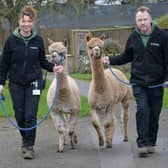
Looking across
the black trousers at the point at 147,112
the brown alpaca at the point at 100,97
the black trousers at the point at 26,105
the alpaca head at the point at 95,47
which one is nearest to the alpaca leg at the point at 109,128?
the brown alpaca at the point at 100,97

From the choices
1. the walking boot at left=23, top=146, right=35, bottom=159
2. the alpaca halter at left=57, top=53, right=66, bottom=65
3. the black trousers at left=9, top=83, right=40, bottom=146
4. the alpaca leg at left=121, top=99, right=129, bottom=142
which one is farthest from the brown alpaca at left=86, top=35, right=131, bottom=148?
the walking boot at left=23, top=146, right=35, bottom=159

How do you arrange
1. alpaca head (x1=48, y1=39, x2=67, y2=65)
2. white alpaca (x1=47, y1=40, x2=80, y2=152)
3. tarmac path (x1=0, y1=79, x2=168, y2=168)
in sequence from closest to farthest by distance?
tarmac path (x1=0, y1=79, x2=168, y2=168)
alpaca head (x1=48, y1=39, x2=67, y2=65)
white alpaca (x1=47, y1=40, x2=80, y2=152)

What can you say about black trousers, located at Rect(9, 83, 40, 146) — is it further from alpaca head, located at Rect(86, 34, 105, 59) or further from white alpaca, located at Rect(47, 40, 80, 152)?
alpaca head, located at Rect(86, 34, 105, 59)

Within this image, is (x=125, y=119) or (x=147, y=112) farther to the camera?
(x=125, y=119)

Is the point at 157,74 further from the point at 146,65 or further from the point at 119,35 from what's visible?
the point at 119,35

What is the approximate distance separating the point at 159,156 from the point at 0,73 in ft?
8.32

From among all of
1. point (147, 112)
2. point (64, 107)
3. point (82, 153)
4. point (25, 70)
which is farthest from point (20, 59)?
point (147, 112)

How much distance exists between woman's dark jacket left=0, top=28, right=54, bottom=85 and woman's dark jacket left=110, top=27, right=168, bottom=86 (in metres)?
1.42

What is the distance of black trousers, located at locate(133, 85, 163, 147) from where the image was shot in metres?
8.52

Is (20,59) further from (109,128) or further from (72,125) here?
(109,128)

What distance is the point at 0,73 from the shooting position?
8.65m

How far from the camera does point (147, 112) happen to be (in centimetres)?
855

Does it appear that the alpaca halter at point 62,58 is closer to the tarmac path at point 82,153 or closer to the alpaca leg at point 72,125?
the alpaca leg at point 72,125

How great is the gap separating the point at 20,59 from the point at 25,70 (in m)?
0.17
